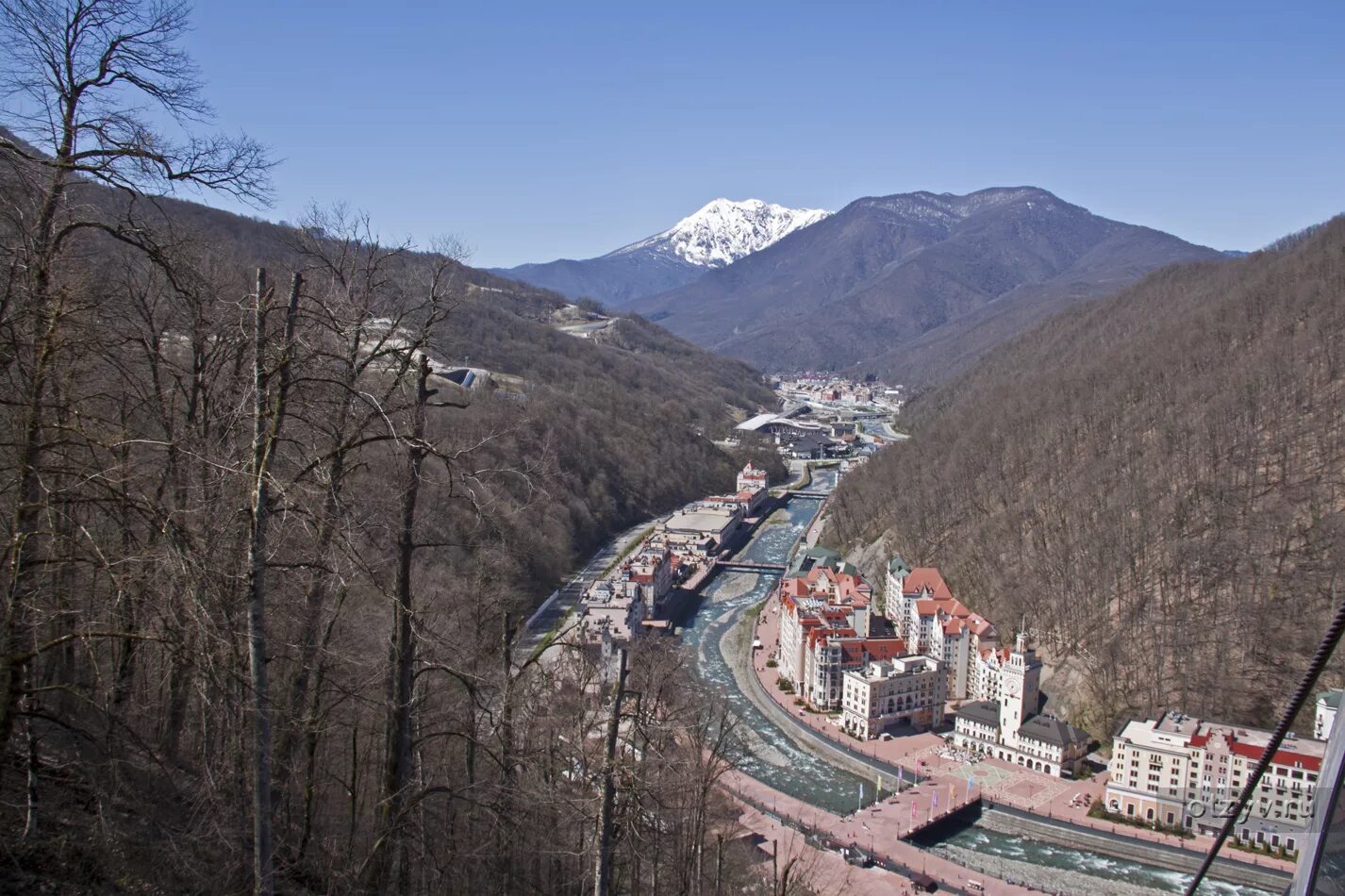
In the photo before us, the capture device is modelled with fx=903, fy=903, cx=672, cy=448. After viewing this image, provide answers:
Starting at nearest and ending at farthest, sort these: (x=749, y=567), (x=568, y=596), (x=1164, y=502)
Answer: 1. (x=1164, y=502)
2. (x=568, y=596)
3. (x=749, y=567)

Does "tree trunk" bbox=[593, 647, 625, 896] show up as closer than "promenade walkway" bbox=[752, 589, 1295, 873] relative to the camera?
Yes

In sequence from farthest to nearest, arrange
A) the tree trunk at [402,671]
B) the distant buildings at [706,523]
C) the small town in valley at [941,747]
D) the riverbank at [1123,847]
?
the distant buildings at [706,523]
the small town in valley at [941,747]
the riverbank at [1123,847]
the tree trunk at [402,671]

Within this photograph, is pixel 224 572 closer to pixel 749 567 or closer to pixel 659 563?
pixel 659 563

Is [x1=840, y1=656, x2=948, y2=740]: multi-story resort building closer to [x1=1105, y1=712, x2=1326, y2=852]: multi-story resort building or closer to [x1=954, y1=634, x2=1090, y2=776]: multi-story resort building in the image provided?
[x1=954, y1=634, x2=1090, y2=776]: multi-story resort building

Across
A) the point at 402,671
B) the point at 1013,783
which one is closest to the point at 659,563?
the point at 1013,783

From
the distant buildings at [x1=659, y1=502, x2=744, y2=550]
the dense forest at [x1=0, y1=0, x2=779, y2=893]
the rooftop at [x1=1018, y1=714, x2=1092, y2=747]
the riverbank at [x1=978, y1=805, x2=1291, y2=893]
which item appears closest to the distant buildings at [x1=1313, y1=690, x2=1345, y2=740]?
the riverbank at [x1=978, y1=805, x2=1291, y2=893]

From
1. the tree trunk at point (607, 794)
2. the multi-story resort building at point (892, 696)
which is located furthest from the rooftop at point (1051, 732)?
the tree trunk at point (607, 794)

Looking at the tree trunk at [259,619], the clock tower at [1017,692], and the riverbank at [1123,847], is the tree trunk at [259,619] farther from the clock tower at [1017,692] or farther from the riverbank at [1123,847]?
the clock tower at [1017,692]
